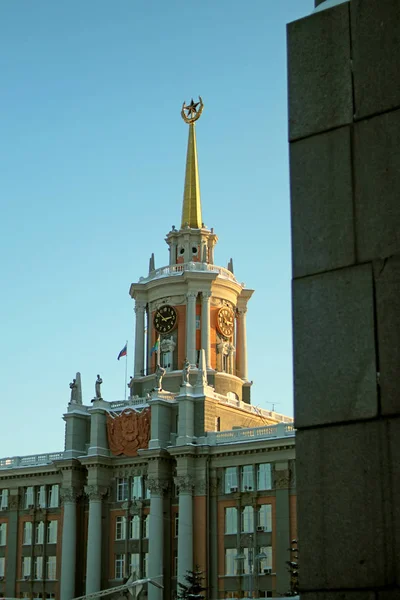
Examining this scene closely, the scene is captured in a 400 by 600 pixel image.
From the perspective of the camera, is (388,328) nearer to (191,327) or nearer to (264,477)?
(264,477)

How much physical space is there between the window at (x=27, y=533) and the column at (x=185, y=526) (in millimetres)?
12097

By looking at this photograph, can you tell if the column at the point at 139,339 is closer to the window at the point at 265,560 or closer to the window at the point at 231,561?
the window at the point at 231,561

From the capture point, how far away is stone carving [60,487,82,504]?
6669cm

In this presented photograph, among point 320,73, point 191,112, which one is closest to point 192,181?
point 191,112

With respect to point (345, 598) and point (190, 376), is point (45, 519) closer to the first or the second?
point (190, 376)

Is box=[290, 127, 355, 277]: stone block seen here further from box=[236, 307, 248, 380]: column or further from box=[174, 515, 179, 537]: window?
box=[236, 307, 248, 380]: column

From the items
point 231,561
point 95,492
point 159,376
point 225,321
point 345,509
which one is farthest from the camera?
point 225,321

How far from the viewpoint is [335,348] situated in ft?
26.6

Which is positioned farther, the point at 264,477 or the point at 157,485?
the point at 157,485

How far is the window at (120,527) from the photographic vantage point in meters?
65.3

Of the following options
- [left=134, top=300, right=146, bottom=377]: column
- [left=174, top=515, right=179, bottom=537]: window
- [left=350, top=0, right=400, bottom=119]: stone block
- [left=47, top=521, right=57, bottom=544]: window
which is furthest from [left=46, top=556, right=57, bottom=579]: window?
[left=350, top=0, right=400, bottom=119]: stone block

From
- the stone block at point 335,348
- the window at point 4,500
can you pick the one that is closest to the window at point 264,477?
the window at point 4,500

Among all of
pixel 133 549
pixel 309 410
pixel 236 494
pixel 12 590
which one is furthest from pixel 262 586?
pixel 309 410

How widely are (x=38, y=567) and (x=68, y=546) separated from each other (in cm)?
329
